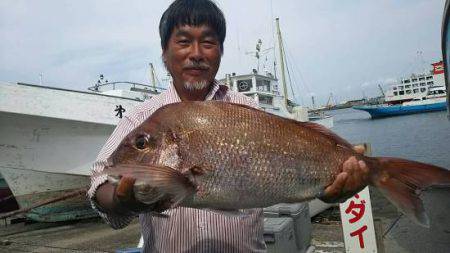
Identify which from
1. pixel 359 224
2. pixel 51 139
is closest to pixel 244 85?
pixel 51 139

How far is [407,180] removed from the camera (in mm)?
1796

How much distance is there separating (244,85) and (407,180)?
14747mm

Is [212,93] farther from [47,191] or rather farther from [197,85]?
[47,191]

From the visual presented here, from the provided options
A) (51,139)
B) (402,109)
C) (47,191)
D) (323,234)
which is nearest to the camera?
(323,234)

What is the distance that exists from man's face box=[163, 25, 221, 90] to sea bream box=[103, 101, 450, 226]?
356 millimetres

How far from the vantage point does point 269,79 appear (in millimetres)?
17703

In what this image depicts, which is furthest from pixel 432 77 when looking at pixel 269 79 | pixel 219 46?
pixel 219 46

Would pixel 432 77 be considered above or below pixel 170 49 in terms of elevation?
→ above

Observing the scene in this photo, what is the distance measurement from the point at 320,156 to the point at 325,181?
113 mm

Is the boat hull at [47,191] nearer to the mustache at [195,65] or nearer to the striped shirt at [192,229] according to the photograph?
the striped shirt at [192,229]

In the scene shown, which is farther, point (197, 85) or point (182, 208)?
point (197, 85)

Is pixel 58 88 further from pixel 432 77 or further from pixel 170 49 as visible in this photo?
pixel 432 77

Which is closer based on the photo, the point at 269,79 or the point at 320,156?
the point at 320,156

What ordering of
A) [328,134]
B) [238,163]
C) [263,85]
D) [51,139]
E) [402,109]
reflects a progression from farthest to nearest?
[402,109], [263,85], [51,139], [328,134], [238,163]
